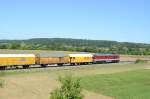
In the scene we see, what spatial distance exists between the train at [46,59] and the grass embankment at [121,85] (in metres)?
14.0

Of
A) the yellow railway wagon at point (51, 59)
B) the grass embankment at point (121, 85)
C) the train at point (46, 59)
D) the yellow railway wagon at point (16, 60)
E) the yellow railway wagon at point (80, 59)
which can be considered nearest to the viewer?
the grass embankment at point (121, 85)

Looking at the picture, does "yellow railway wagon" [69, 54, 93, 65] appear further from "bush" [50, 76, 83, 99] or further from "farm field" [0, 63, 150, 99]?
"bush" [50, 76, 83, 99]

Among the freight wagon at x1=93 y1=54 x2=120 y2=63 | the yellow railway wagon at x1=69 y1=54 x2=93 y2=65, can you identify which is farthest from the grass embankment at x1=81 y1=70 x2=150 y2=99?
the freight wagon at x1=93 y1=54 x2=120 y2=63

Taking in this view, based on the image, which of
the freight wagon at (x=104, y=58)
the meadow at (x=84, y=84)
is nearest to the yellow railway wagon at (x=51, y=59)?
the meadow at (x=84, y=84)

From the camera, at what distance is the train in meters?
63.4

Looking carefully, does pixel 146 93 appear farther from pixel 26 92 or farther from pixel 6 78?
pixel 6 78

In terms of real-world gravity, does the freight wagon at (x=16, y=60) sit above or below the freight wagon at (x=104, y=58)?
above

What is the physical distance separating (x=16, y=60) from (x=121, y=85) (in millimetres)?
22222

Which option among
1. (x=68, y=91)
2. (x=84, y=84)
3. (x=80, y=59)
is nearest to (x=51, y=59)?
(x=80, y=59)

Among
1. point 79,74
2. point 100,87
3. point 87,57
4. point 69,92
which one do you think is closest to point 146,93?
point 100,87

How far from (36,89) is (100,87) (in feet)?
40.9

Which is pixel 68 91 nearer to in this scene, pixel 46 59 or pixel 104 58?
pixel 46 59

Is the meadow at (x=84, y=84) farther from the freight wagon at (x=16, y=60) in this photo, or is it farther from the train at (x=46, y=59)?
the train at (x=46, y=59)

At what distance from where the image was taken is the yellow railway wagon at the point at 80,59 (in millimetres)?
83363
